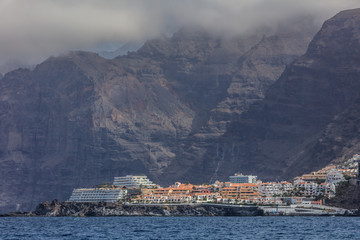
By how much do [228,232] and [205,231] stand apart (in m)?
7.08

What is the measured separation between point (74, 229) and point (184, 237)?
Result: 132 ft

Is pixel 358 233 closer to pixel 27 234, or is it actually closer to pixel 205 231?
pixel 205 231

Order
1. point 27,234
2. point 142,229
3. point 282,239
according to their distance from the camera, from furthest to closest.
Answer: point 142,229 → point 27,234 → point 282,239

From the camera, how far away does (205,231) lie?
18550cm

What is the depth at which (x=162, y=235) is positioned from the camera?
173m

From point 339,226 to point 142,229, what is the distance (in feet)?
153

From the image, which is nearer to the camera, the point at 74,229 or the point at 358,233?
the point at 358,233

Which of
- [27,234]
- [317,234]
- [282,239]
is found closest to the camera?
[282,239]

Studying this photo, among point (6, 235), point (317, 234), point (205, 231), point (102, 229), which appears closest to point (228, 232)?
point (205, 231)

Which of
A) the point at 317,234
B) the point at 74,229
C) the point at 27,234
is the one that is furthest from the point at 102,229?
the point at 317,234

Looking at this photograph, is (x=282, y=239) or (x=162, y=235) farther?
(x=162, y=235)

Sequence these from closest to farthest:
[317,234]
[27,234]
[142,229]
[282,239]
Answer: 1. [282,239]
2. [317,234]
3. [27,234]
4. [142,229]

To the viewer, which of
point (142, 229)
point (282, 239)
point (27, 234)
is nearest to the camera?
point (282, 239)

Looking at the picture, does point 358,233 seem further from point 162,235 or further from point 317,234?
point 162,235
